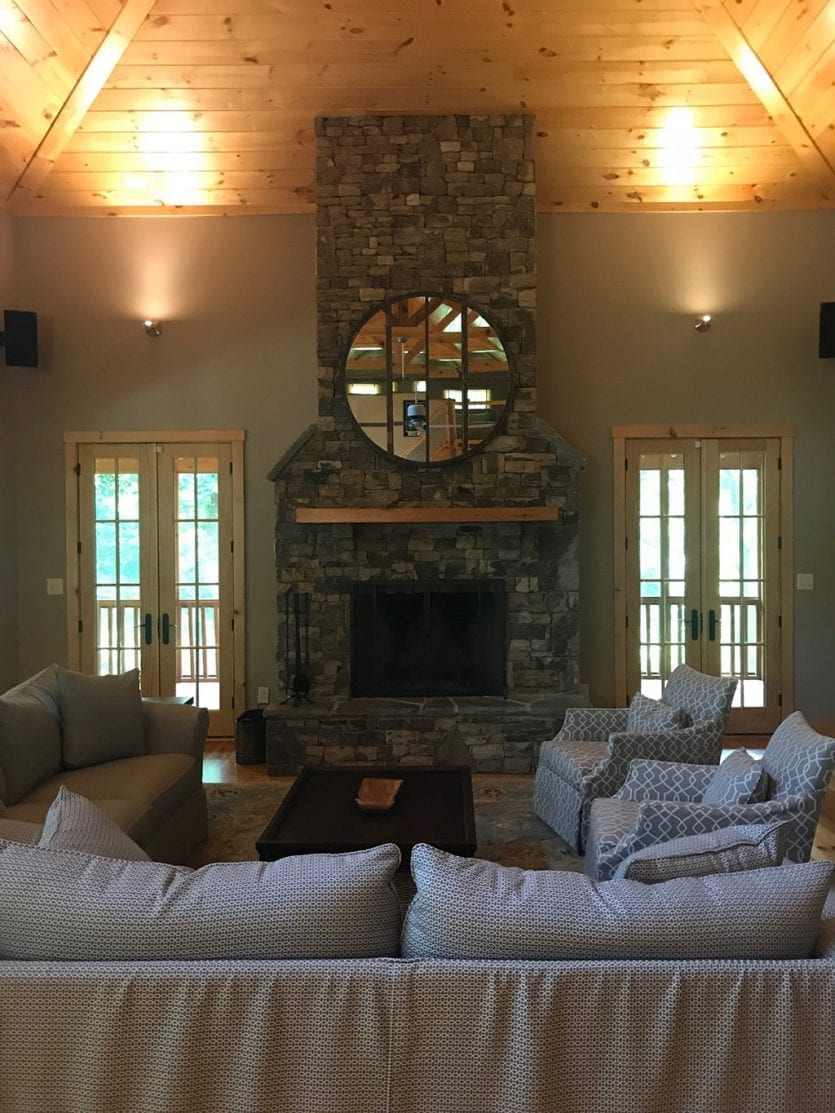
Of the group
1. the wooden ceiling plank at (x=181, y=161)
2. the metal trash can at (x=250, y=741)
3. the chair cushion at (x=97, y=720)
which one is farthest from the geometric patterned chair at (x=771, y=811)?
the wooden ceiling plank at (x=181, y=161)

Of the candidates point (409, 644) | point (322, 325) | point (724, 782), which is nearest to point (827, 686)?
point (409, 644)

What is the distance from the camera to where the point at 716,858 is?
6.59ft

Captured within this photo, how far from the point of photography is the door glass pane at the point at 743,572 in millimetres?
6551

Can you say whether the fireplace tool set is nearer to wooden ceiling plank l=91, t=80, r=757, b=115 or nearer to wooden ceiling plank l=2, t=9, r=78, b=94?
wooden ceiling plank l=91, t=80, r=757, b=115

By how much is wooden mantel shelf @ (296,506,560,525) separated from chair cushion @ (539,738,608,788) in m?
1.74

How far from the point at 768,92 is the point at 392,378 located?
3.04 m

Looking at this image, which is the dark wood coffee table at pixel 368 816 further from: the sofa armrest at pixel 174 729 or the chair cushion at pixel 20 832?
the chair cushion at pixel 20 832

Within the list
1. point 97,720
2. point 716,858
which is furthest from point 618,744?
point 97,720

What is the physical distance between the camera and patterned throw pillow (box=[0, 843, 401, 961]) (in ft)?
5.54

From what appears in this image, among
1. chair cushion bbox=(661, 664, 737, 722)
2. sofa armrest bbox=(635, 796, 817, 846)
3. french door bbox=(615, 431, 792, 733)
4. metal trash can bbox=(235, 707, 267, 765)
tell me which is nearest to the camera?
sofa armrest bbox=(635, 796, 817, 846)

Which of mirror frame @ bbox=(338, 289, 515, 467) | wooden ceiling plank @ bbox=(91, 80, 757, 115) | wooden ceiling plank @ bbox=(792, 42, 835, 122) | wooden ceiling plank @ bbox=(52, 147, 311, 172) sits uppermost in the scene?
wooden ceiling plank @ bbox=(91, 80, 757, 115)

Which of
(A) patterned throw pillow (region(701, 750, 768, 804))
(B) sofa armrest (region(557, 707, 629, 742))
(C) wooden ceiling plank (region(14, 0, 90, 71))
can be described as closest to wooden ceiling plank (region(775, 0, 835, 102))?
(B) sofa armrest (region(557, 707, 629, 742))

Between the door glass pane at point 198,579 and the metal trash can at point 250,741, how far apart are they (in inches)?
31.6

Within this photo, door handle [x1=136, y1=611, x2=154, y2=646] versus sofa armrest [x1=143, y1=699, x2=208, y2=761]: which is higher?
door handle [x1=136, y1=611, x2=154, y2=646]
